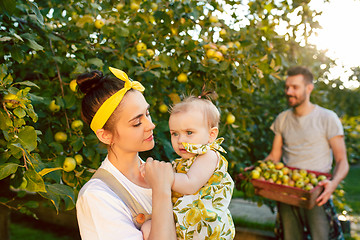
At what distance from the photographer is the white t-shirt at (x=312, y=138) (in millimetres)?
3021

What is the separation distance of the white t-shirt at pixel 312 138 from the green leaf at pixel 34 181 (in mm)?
2679

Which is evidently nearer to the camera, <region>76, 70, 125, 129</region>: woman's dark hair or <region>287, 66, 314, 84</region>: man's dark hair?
<region>76, 70, 125, 129</region>: woman's dark hair

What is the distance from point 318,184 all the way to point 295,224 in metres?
0.68

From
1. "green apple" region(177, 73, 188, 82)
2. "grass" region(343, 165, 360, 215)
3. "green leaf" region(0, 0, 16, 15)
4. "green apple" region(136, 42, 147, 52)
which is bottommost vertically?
"grass" region(343, 165, 360, 215)

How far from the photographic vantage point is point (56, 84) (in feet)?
6.23

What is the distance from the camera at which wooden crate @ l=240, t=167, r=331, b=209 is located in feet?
7.80

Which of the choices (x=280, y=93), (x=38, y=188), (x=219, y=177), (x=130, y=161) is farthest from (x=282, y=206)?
(x=38, y=188)

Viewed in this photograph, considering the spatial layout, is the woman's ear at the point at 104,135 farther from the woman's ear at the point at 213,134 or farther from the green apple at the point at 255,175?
the green apple at the point at 255,175

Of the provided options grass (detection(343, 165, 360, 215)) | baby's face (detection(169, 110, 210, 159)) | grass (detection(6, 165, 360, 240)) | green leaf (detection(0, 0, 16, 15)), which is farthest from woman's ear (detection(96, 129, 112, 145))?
grass (detection(343, 165, 360, 215))

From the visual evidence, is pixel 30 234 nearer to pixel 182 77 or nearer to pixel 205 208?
pixel 182 77

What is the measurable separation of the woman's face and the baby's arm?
0.22 meters

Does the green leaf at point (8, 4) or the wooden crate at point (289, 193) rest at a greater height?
the green leaf at point (8, 4)

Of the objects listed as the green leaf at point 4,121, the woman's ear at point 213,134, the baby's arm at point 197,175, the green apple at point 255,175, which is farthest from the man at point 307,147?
the green leaf at point 4,121

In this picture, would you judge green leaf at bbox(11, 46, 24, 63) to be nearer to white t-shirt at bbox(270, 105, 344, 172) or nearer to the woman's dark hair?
the woman's dark hair
